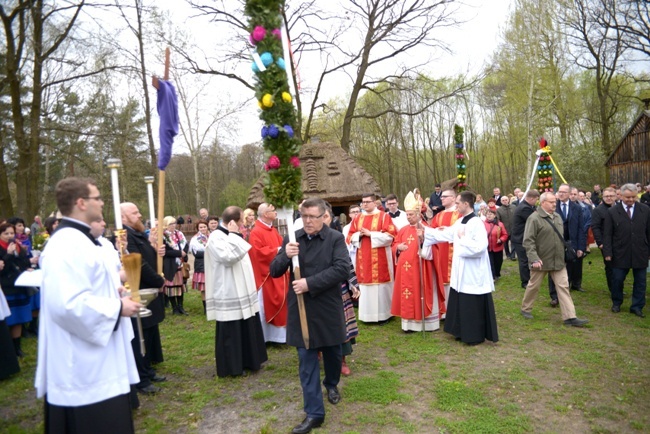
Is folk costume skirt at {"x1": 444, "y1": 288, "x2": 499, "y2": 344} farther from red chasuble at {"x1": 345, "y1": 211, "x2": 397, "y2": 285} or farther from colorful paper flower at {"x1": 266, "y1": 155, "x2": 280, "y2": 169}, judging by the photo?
colorful paper flower at {"x1": 266, "y1": 155, "x2": 280, "y2": 169}

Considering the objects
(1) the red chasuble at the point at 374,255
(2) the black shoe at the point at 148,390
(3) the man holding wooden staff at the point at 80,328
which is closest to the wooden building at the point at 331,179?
(1) the red chasuble at the point at 374,255

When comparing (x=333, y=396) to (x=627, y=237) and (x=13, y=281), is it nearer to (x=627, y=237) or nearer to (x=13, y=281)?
(x=13, y=281)

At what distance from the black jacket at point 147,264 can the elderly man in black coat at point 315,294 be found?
1.25 meters

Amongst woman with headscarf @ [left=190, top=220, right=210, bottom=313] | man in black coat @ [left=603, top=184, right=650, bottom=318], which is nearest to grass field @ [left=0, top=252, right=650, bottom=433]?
man in black coat @ [left=603, top=184, right=650, bottom=318]

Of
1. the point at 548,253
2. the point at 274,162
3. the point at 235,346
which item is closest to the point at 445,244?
the point at 548,253

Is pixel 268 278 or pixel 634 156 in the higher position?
pixel 634 156

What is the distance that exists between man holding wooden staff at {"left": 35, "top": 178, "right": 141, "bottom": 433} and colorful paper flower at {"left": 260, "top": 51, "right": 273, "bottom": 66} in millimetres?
1903

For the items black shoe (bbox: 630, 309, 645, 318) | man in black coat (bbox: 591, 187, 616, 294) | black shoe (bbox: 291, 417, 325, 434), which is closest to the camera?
black shoe (bbox: 291, 417, 325, 434)

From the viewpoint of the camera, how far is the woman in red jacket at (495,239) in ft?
35.8

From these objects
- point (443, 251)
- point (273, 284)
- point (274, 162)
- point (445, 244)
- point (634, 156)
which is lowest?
point (273, 284)

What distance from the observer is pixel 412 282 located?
7.13 metres

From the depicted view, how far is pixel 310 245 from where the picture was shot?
428cm

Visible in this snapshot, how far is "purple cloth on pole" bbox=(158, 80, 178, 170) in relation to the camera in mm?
3752

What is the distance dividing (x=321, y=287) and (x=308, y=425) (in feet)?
4.11
